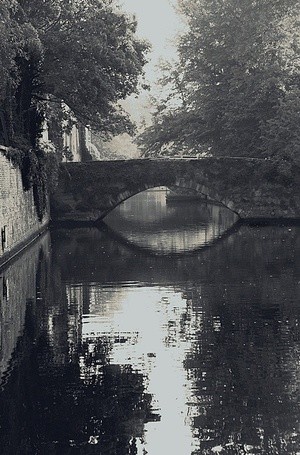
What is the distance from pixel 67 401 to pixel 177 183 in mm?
28782

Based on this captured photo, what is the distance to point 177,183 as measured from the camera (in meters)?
39.8

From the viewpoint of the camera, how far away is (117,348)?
14.1 metres

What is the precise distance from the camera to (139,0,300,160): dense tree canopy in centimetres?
4028

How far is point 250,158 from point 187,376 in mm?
28019

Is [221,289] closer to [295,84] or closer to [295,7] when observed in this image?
[295,84]

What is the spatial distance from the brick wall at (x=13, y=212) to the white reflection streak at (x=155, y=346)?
5.15m

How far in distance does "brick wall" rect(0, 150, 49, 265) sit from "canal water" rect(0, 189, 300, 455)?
0.71 m

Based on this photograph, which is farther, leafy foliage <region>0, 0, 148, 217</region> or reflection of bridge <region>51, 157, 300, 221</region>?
reflection of bridge <region>51, 157, 300, 221</region>

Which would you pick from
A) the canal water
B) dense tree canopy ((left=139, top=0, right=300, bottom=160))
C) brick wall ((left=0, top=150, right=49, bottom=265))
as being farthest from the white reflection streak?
dense tree canopy ((left=139, top=0, right=300, bottom=160))

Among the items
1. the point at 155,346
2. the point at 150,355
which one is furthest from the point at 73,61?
the point at 150,355

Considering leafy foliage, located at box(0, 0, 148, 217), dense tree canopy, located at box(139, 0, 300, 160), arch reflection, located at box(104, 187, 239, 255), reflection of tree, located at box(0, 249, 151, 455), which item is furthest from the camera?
dense tree canopy, located at box(139, 0, 300, 160)

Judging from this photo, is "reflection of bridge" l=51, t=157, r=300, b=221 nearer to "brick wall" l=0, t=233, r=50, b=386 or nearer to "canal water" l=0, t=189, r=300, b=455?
"brick wall" l=0, t=233, r=50, b=386

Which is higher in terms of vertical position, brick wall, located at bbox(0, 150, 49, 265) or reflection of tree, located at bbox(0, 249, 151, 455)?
brick wall, located at bbox(0, 150, 49, 265)

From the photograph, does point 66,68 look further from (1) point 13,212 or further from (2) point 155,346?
(2) point 155,346
